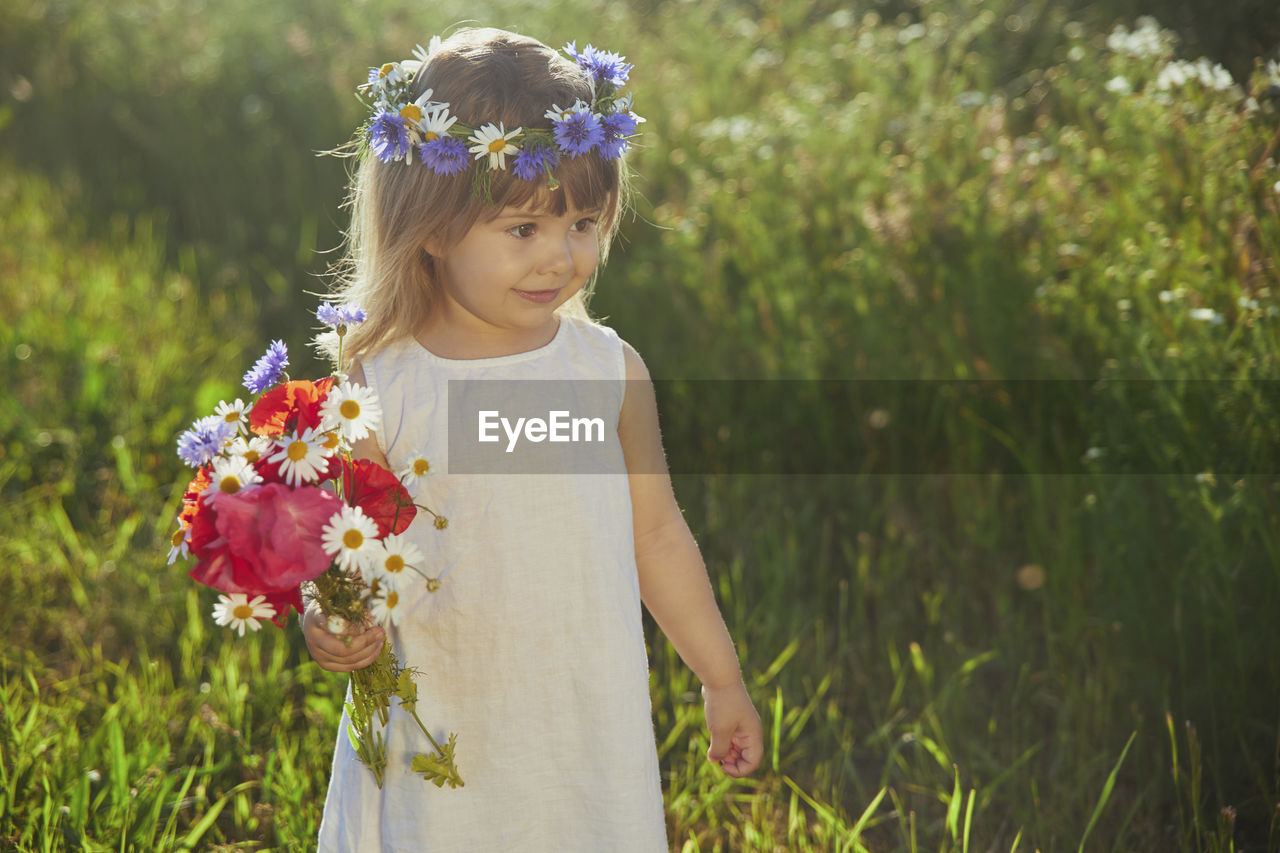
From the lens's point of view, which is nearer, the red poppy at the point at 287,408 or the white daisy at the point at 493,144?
the red poppy at the point at 287,408

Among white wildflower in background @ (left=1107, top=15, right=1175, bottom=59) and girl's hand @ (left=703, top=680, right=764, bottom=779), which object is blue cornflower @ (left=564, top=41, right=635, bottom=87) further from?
white wildflower in background @ (left=1107, top=15, right=1175, bottom=59)

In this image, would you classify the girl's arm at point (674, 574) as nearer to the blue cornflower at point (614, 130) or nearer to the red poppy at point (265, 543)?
Answer: the blue cornflower at point (614, 130)

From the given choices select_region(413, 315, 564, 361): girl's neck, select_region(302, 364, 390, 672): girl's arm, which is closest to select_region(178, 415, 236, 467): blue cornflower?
select_region(302, 364, 390, 672): girl's arm

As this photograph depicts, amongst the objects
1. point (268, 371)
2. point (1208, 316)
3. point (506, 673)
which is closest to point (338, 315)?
point (268, 371)

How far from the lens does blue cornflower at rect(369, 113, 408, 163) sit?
5.32 feet

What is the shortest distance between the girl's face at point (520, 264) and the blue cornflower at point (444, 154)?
94 millimetres

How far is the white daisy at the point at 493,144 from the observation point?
1.58 m

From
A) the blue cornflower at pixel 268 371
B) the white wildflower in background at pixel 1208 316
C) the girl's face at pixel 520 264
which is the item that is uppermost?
the white wildflower in background at pixel 1208 316

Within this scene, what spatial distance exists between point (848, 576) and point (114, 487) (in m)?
2.15

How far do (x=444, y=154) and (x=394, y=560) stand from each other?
582 mm

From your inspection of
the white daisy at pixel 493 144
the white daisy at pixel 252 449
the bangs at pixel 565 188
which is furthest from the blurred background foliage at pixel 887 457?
the white daisy at pixel 493 144

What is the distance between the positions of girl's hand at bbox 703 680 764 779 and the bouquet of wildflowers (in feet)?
1.66

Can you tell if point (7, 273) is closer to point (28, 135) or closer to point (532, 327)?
point (28, 135)

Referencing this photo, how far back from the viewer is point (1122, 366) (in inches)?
107
